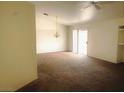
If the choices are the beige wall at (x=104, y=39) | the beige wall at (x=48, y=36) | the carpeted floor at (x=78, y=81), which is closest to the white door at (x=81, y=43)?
the beige wall at (x=104, y=39)

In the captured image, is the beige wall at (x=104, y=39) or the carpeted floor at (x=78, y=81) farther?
the beige wall at (x=104, y=39)

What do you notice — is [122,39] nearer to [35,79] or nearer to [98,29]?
[98,29]

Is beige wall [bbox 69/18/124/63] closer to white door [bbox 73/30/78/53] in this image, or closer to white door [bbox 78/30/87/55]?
white door [bbox 78/30/87/55]

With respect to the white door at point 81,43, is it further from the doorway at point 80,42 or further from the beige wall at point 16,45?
the beige wall at point 16,45

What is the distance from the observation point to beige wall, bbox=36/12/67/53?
8.77 meters

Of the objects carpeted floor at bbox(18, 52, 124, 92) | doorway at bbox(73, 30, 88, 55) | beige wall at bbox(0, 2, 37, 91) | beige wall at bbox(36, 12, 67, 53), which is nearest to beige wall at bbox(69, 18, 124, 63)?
doorway at bbox(73, 30, 88, 55)

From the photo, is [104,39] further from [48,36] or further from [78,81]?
[48,36]

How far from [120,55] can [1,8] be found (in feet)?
17.9

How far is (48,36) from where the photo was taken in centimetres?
928

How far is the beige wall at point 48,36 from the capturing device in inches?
345

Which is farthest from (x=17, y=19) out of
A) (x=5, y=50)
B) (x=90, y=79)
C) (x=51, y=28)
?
(x=51, y=28)

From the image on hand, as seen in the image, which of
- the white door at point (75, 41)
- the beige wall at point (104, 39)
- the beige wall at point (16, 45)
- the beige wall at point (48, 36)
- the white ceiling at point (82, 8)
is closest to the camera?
the beige wall at point (16, 45)

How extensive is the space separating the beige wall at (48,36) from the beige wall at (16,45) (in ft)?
16.8

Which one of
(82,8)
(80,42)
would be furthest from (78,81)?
(80,42)
